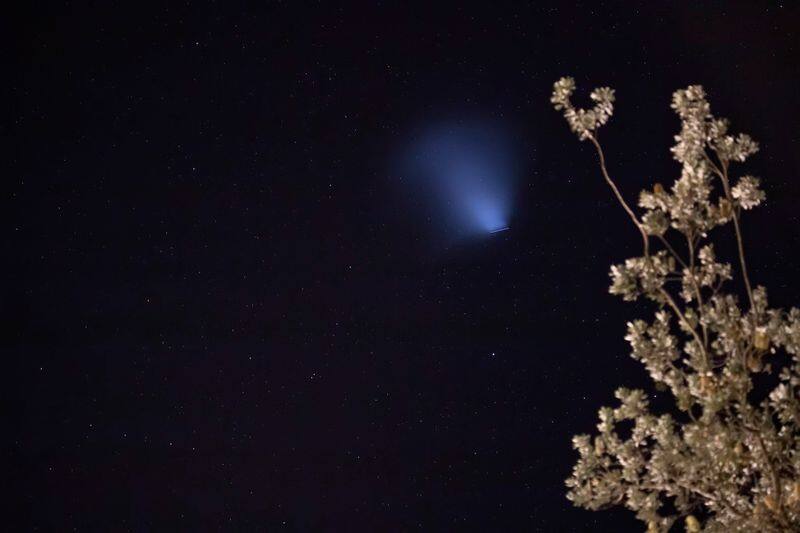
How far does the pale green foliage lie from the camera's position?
2.84 meters

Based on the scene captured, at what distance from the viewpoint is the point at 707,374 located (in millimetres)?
2836

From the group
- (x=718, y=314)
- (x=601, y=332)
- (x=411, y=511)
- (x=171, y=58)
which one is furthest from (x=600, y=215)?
(x=718, y=314)

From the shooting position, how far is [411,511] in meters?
6.93

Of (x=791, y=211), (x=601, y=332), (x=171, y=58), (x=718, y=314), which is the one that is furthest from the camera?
(x=601, y=332)

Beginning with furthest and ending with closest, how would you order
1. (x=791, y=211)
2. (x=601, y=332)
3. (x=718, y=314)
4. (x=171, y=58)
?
(x=601, y=332) < (x=171, y=58) < (x=791, y=211) < (x=718, y=314)

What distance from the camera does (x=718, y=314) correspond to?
9.49 ft

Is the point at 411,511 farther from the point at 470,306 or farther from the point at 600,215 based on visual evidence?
the point at 600,215

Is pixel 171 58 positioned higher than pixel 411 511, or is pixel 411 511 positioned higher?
pixel 171 58

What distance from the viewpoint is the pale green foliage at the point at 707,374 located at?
2836 millimetres

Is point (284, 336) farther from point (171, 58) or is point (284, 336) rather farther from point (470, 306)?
point (171, 58)

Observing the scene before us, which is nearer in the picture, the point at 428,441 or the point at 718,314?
the point at 718,314

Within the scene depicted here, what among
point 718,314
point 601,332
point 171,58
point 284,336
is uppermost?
point 171,58

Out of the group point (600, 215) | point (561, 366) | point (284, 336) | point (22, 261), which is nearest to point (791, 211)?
point (600, 215)

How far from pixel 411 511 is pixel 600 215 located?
2405mm
